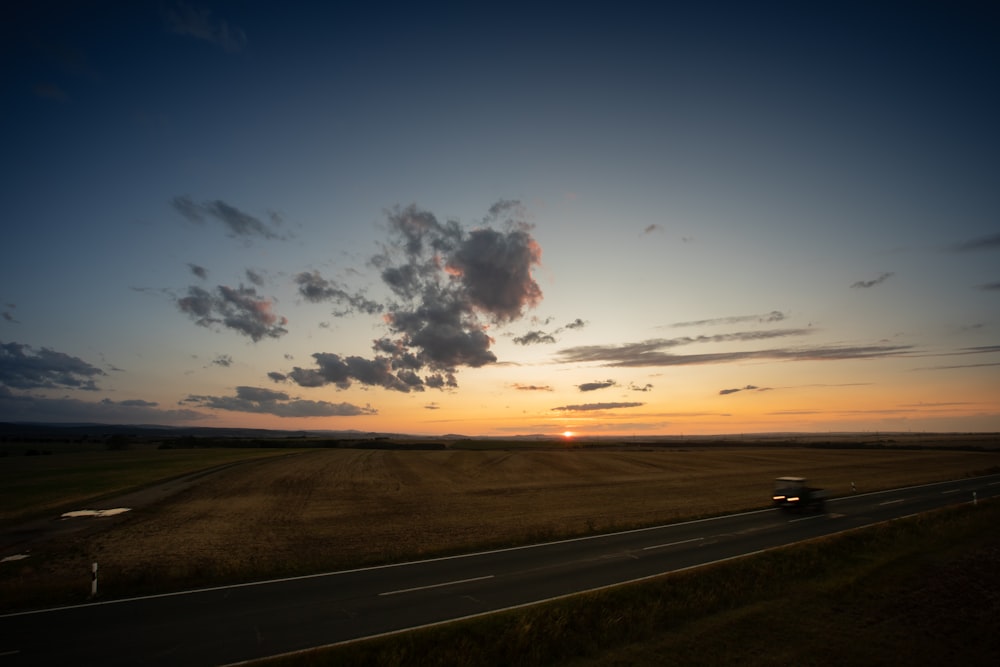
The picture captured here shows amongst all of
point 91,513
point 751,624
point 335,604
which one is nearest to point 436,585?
point 335,604

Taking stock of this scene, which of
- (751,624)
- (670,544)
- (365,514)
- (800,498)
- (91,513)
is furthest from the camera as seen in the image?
(91,513)

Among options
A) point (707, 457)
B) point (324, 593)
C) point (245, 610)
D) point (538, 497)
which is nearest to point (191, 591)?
point (245, 610)

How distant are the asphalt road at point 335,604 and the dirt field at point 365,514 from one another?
2.24 meters

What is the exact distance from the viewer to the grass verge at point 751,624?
38.6 feet

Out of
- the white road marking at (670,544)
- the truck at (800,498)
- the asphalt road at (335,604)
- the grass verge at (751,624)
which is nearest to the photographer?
the grass verge at (751,624)

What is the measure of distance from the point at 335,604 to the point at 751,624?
517 inches

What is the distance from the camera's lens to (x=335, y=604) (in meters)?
15.7

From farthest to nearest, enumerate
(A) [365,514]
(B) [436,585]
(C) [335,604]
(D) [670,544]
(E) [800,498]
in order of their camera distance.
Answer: (A) [365,514] → (E) [800,498] → (D) [670,544] → (B) [436,585] → (C) [335,604]

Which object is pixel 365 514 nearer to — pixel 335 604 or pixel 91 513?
pixel 335 604

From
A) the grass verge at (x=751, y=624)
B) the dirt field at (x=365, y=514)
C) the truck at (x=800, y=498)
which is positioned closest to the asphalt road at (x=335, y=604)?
the grass verge at (x=751, y=624)

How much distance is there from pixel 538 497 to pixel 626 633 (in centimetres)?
3028

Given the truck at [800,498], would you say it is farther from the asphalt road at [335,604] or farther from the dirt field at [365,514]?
the asphalt road at [335,604]

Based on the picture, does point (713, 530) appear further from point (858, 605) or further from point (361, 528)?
point (361, 528)

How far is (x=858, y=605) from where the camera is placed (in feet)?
49.4
